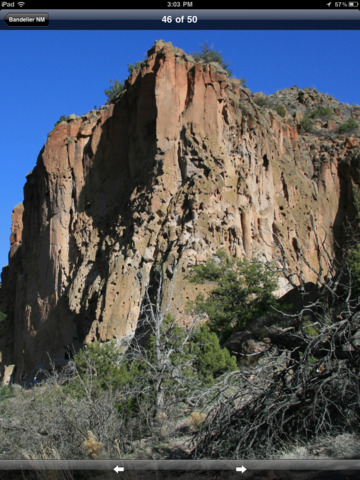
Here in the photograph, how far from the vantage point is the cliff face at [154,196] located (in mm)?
22078

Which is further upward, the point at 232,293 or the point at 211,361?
the point at 232,293

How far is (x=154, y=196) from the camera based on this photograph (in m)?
23.0

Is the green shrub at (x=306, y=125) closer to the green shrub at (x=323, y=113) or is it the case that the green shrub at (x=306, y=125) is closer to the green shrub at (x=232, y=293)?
the green shrub at (x=323, y=113)

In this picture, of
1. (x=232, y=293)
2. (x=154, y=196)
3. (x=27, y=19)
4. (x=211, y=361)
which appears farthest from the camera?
(x=154, y=196)

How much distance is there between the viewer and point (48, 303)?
28.9 metres

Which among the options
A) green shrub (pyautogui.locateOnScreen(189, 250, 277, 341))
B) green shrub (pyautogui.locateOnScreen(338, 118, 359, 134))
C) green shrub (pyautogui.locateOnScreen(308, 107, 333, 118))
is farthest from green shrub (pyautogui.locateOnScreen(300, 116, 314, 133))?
green shrub (pyautogui.locateOnScreen(189, 250, 277, 341))

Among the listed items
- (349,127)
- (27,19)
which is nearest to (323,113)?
(349,127)

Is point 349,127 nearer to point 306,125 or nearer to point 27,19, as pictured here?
point 306,125

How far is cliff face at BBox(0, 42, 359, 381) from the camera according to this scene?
72.4ft

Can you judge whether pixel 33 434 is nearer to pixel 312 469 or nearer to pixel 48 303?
pixel 312 469

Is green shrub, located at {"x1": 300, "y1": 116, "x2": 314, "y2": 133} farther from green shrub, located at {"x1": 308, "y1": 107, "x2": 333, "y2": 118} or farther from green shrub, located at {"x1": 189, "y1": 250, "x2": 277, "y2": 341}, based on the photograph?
green shrub, located at {"x1": 189, "y1": 250, "x2": 277, "y2": 341}

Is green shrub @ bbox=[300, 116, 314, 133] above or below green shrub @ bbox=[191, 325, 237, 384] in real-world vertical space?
above

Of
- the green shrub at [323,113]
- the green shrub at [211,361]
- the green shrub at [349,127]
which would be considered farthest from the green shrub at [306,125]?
the green shrub at [211,361]

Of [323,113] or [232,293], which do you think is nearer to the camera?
[232,293]
